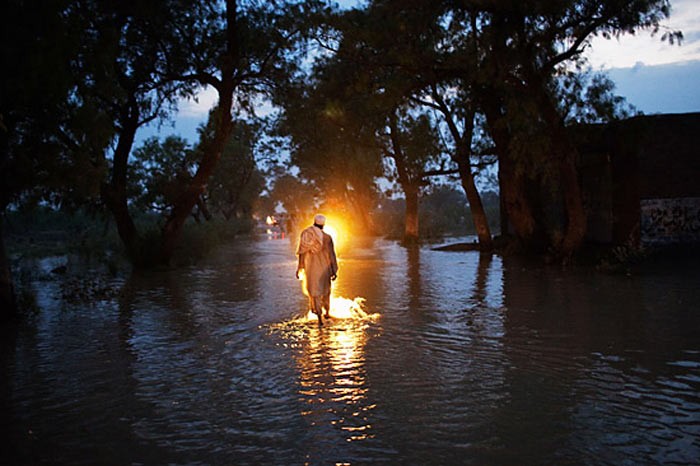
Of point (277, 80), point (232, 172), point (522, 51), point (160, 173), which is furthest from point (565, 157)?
point (232, 172)

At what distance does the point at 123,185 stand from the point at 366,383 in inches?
768

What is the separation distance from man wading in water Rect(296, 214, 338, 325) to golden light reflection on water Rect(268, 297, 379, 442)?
1.67 feet

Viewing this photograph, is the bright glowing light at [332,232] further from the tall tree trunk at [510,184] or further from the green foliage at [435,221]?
the tall tree trunk at [510,184]

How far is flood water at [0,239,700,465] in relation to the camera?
5074mm

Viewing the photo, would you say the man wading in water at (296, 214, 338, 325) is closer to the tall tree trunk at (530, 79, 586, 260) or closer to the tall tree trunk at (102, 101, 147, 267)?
the tall tree trunk at (530, 79, 586, 260)

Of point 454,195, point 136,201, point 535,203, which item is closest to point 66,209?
point 136,201

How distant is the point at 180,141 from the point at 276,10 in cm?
2920

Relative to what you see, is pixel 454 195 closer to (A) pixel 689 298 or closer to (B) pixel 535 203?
(B) pixel 535 203

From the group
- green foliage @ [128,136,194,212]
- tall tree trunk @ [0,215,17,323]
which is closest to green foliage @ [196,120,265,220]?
green foliage @ [128,136,194,212]

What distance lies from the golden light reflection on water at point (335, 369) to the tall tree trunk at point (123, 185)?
14.1 meters

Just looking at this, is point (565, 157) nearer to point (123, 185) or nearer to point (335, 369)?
point (335, 369)

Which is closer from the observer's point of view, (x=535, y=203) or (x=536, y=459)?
(x=536, y=459)

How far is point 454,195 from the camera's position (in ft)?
474

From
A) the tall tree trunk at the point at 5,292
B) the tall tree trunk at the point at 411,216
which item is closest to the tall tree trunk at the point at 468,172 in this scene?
the tall tree trunk at the point at 411,216
